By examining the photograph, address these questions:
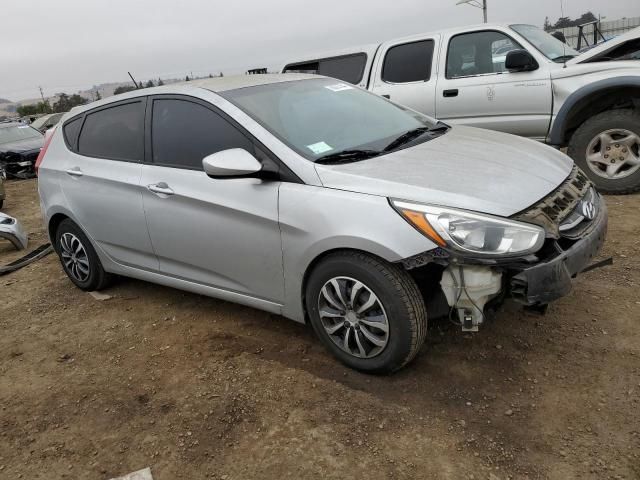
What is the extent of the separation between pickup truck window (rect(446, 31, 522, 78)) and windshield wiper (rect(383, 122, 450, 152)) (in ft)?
8.63

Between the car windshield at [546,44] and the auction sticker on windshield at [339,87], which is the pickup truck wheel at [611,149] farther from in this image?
the auction sticker on windshield at [339,87]

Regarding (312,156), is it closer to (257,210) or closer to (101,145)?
(257,210)

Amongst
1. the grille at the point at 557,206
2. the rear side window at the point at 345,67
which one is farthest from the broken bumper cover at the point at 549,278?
the rear side window at the point at 345,67

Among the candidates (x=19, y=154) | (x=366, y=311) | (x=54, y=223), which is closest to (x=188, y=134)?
(x=366, y=311)

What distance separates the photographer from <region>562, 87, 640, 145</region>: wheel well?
525cm

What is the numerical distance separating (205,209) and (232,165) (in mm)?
498

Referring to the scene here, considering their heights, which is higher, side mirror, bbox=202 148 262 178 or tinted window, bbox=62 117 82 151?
tinted window, bbox=62 117 82 151

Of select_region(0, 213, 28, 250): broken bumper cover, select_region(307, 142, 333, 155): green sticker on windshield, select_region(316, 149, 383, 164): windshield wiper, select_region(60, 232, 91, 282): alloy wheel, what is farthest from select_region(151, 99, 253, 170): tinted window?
select_region(0, 213, 28, 250): broken bumper cover

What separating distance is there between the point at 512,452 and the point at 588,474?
298 millimetres

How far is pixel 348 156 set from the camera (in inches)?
120

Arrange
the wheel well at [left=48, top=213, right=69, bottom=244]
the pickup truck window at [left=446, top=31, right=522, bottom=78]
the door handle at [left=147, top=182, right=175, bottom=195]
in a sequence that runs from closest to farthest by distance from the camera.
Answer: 1. the door handle at [left=147, top=182, right=175, bottom=195]
2. the wheel well at [left=48, top=213, right=69, bottom=244]
3. the pickup truck window at [left=446, top=31, right=522, bottom=78]

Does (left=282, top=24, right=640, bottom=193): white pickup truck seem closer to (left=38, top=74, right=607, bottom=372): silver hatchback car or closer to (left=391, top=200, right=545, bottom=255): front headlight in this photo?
(left=38, top=74, right=607, bottom=372): silver hatchback car

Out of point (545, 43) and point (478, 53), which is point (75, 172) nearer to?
point (478, 53)

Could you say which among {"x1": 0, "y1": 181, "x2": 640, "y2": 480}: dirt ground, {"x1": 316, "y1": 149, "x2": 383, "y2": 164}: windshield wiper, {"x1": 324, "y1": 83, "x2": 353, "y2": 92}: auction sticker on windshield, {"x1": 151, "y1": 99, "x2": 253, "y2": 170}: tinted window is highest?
{"x1": 324, "y1": 83, "x2": 353, "y2": 92}: auction sticker on windshield
